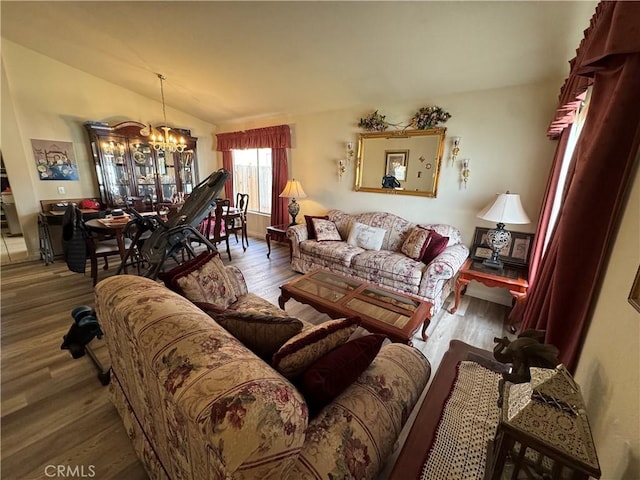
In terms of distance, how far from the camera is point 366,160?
363cm

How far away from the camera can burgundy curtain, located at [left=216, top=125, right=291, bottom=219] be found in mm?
4422

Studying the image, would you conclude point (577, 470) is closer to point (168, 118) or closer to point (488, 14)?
point (488, 14)

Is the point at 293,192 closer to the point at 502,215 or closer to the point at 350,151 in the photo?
the point at 350,151

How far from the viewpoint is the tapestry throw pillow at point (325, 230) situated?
11.6 feet

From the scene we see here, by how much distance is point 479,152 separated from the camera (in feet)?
9.36

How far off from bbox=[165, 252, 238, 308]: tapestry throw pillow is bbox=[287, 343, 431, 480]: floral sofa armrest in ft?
3.45

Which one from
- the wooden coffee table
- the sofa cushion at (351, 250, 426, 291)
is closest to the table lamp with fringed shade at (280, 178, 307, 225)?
the sofa cushion at (351, 250, 426, 291)

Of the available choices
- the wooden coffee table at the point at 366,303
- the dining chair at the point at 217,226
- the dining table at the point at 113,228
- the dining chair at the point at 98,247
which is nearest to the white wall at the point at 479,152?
the wooden coffee table at the point at 366,303

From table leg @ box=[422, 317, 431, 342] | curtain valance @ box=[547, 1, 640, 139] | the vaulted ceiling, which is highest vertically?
the vaulted ceiling

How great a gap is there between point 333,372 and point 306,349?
0.39ft

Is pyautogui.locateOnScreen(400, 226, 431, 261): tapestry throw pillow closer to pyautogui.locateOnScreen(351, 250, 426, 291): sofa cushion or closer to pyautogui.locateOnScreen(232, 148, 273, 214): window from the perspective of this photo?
pyautogui.locateOnScreen(351, 250, 426, 291): sofa cushion

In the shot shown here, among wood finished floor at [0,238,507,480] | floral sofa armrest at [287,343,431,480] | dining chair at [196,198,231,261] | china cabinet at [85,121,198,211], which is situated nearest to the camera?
floral sofa armrest at [287,343,431,480]

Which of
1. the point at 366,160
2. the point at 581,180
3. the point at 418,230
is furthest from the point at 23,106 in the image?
the point at 581,180

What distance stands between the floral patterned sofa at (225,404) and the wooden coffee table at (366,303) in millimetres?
508
